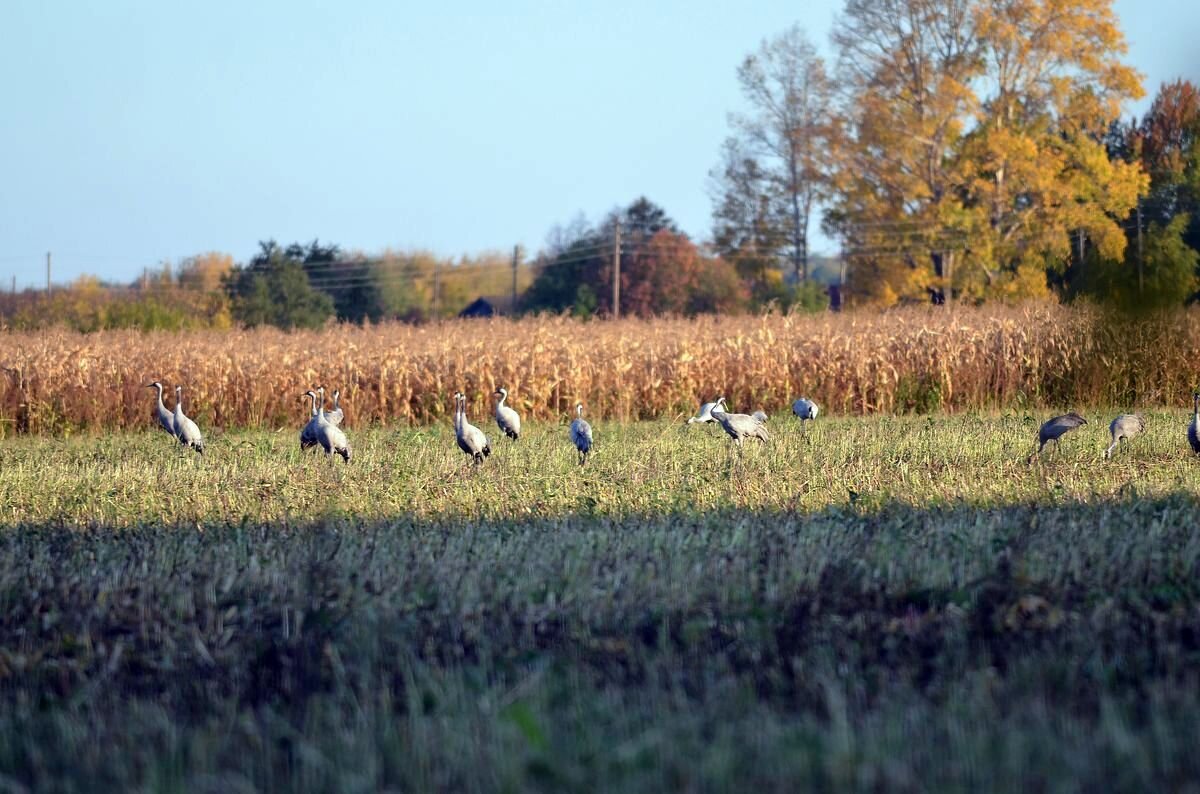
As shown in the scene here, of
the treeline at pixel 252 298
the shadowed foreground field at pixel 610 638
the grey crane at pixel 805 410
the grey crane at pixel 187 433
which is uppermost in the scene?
the treeline at pixel 252 298

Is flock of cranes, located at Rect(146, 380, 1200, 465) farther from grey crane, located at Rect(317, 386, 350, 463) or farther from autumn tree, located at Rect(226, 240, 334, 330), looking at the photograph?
autumn tree, located at Rect(226, 240, 334, 330)

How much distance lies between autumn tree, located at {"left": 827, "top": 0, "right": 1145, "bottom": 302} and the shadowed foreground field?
30.2m

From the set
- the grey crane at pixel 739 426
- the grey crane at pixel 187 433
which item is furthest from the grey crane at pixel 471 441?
the grey crane at pixel 187 433

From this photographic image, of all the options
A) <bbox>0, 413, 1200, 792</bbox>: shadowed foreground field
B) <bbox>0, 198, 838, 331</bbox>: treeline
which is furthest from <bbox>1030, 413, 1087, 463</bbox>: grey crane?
<bbox>0, 198, 838, 331</bbox>: treeline

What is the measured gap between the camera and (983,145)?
40.4 meters

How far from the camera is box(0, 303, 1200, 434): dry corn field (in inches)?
898

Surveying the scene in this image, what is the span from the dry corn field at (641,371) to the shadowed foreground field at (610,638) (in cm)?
1091

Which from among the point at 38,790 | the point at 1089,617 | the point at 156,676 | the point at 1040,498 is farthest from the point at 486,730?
the point at 1040,498

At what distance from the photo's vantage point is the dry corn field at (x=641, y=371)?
22.8 meters

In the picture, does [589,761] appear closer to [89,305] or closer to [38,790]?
[38,790]

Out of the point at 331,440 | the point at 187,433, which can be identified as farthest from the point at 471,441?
the point at 187,433

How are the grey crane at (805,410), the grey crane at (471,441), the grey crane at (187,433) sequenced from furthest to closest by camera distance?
1. the grey crane at (805,410)
2. the grey crane at (187,433)
3. the grey crane at (471,441)

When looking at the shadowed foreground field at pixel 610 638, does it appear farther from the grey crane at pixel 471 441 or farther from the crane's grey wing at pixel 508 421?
the crane's grey wing at pixel 508 421

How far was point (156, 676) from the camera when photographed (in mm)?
6316
